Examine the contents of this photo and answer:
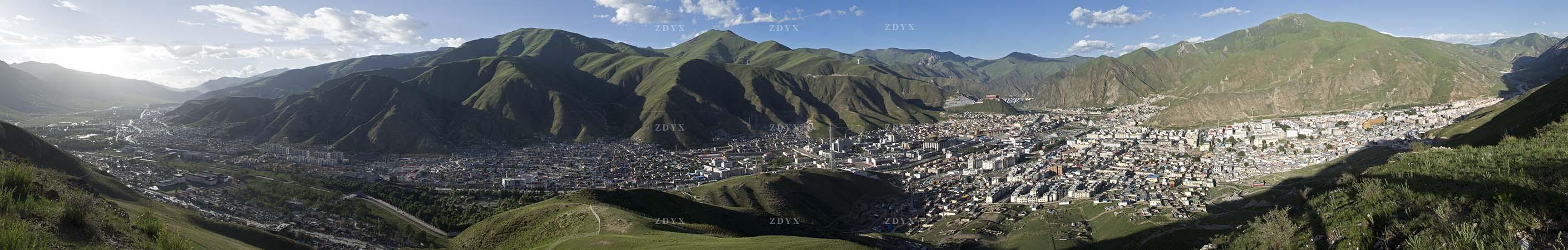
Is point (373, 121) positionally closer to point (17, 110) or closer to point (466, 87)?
point (466, 87)

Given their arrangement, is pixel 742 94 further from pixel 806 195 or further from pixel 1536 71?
pixel 1536 71

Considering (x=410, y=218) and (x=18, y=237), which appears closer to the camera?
(x=18, y=237)

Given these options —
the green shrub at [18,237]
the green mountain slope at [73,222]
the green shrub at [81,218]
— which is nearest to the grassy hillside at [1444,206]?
the green shrub at [18,237]

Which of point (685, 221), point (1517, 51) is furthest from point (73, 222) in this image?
point (1517, 51)

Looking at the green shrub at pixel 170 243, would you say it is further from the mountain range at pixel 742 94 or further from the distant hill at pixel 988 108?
the distant hill at pixel 988 108

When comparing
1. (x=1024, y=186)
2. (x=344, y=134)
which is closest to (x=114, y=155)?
(x=344, y=134)

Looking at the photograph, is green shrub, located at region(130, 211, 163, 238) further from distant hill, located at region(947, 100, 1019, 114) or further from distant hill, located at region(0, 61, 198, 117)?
distant hill, located at region(947, 100, 1019, 114)
